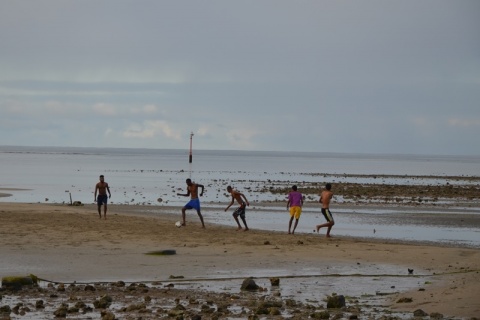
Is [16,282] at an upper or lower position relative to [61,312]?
upper

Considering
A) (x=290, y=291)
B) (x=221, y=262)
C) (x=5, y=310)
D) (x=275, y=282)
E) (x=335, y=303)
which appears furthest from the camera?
(x=221, y=262)

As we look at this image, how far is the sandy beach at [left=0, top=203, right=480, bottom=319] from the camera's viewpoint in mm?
14305

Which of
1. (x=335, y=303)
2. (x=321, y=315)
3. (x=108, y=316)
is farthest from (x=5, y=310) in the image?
(x=335, y=303)

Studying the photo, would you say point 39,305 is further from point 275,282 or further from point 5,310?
point 275,282

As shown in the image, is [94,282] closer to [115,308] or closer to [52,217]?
[115,308]

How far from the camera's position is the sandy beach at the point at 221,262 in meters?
14.3

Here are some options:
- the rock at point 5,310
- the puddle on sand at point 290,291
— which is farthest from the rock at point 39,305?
the rock at point 5,310

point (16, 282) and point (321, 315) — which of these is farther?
point (16, 282)

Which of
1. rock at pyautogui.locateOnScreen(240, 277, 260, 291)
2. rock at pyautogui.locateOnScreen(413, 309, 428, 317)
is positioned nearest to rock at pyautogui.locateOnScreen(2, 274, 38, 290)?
rock at pyautogui.locateOnScreen(240, 277, 260, 291)

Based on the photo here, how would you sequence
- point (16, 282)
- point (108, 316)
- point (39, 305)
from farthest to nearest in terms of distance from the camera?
point (16, 282) < point (39, 305) < point (108, 316)

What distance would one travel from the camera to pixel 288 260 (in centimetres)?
2055

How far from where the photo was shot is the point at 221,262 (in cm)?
1986

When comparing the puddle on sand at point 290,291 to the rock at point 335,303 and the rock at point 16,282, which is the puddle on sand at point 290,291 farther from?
the rock at point 16,282

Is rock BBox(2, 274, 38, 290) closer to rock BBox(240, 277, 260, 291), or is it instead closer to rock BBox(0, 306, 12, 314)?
rock BBox(0, 306, 12, 314)
